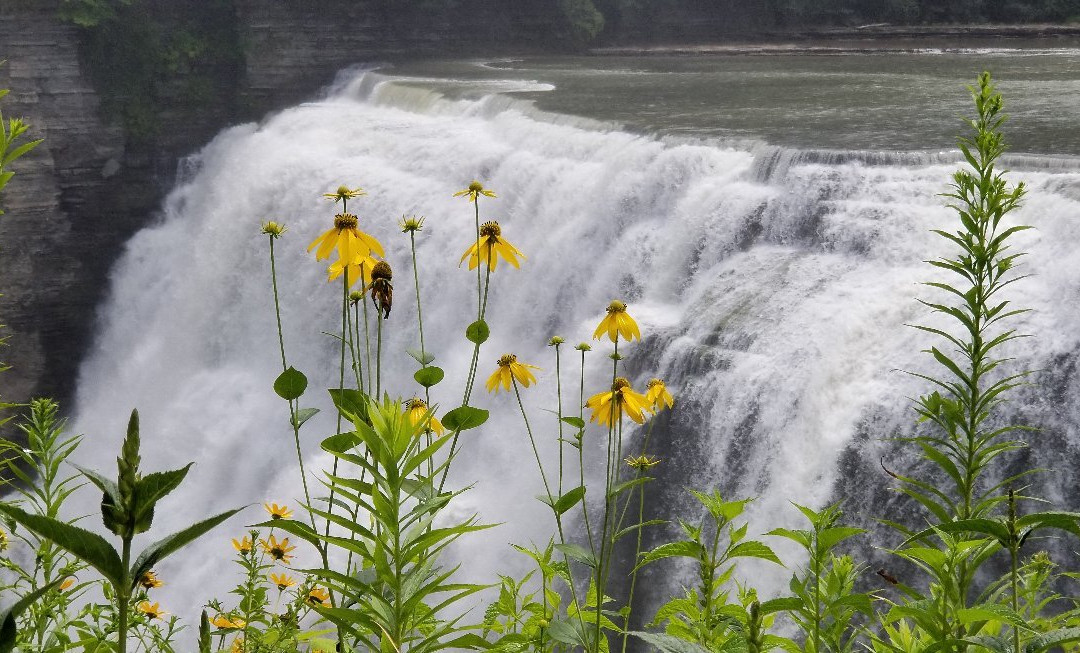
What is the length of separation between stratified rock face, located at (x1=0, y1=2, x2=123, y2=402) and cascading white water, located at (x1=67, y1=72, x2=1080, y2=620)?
123cm

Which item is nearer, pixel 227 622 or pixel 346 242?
pixel 346 242

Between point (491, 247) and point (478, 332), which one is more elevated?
point (491, 247)

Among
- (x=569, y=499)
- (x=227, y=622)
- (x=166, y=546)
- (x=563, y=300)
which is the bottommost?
(x=563, y=300)

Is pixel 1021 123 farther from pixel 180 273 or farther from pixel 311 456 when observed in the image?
pixel 180 273

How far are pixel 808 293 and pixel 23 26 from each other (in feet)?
47.4

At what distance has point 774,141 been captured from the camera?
29.3ft

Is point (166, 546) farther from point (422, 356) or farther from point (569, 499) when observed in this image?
point (422, 356)

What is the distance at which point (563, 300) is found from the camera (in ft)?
28.0

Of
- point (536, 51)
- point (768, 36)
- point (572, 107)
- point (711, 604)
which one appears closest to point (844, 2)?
point (768, 36)

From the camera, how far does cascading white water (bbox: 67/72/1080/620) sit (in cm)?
585

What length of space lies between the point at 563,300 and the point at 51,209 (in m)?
10.8

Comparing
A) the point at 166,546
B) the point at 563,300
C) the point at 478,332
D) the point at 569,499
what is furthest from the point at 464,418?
the point at 563,300

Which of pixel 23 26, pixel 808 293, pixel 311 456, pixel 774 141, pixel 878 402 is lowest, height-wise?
pixel 311 456

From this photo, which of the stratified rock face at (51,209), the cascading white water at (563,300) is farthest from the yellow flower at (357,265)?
the stratified rock face at (51,209)
